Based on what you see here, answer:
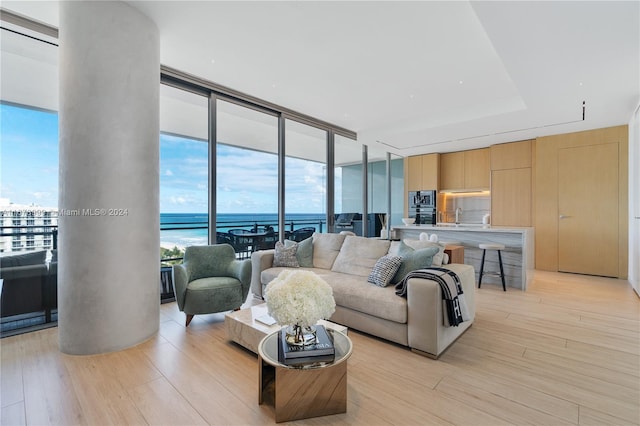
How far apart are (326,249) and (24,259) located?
10.5ft

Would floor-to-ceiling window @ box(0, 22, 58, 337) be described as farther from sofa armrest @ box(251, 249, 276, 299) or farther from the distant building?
sofa armrest @ box(251, 249, 276, 299)

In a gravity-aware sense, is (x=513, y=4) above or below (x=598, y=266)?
above

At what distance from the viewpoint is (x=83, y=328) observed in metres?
2.46

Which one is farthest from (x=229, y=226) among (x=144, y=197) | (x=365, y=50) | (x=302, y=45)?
(x=365, y=50)

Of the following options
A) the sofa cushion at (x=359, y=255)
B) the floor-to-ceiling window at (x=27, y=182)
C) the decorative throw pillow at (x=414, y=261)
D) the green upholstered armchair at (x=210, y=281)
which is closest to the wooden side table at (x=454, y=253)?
the sofa cushion at (x=359, y=255)

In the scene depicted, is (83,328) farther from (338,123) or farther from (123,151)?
(338,123)

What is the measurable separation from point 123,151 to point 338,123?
4238 mm

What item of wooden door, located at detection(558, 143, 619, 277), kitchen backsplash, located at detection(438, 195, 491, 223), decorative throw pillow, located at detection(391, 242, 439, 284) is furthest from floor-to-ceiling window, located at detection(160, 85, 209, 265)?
wooden door, located at detection(558, 143, 619, 277)

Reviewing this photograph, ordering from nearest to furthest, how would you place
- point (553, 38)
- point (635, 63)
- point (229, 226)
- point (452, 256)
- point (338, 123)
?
point (553, 38) < point (635, 63) < point (452, 256) < point (229, 226) < point (338, 123)

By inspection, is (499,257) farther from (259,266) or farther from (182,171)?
(182,171)

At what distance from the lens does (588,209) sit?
5.55 metres

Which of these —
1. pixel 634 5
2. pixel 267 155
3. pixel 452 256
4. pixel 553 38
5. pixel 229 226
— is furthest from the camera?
pixel 267 155

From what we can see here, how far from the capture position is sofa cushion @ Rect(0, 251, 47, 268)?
2.85m

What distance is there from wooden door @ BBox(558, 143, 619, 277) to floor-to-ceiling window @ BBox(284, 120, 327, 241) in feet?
15.4
